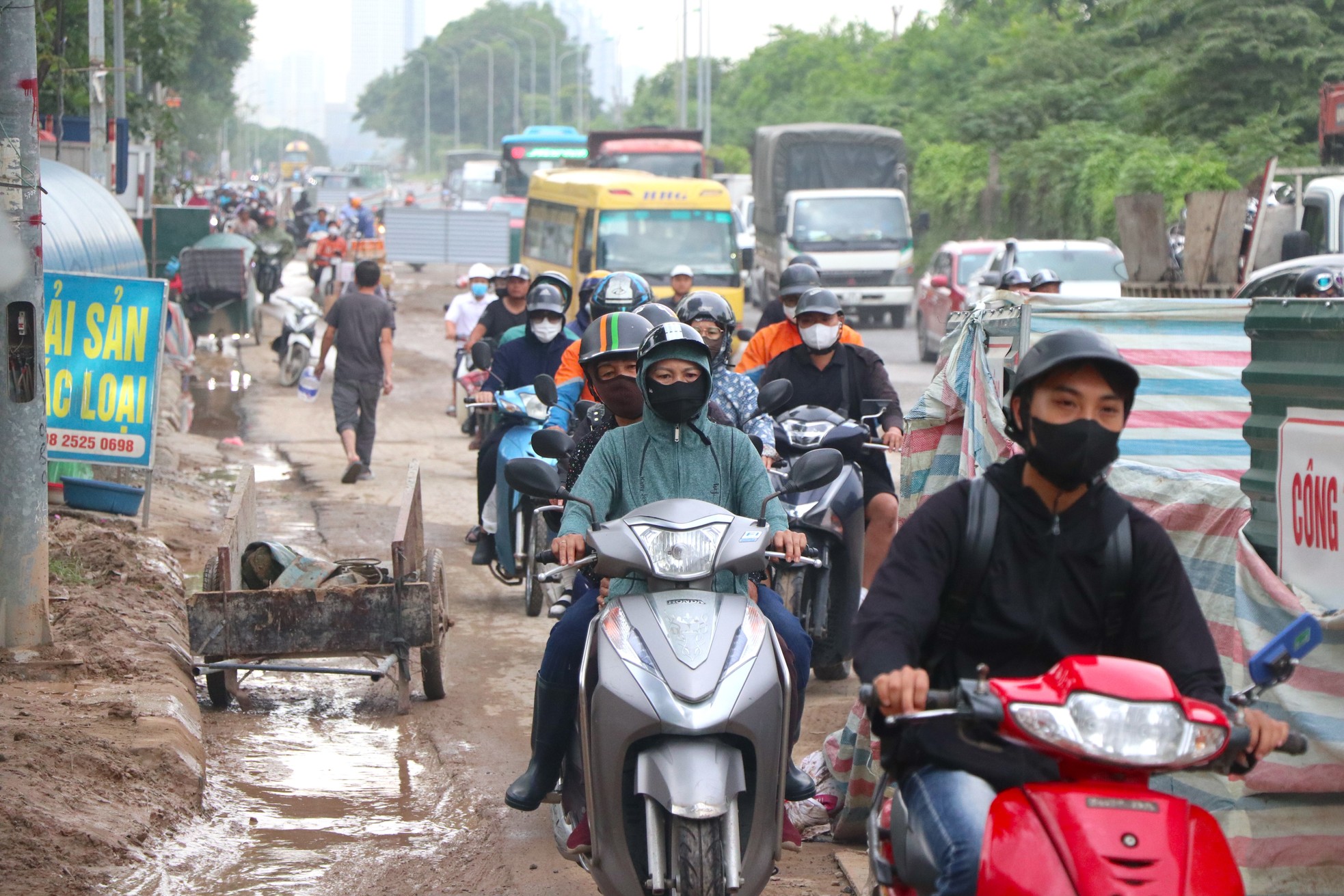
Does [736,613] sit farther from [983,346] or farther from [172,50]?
[172,50]

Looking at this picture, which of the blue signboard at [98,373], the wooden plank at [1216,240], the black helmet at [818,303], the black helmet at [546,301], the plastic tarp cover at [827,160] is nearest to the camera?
the black helmet at [818,303]

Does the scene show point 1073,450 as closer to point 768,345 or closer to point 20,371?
point 20,371

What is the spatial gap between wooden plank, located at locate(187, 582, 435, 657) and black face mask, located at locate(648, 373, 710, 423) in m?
2.31

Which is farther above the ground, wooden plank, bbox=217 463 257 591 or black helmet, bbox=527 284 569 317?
black helmet, bbox=527 284 569 317

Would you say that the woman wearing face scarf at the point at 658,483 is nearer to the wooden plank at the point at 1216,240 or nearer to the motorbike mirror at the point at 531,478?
the motorbike mirror at the point at 531,478

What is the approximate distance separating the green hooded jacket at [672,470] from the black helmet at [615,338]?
627 millimetres

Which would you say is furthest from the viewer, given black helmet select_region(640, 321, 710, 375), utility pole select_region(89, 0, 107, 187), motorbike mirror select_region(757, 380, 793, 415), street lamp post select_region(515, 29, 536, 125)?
street lamp post select_region(515, 29, 536, 125)

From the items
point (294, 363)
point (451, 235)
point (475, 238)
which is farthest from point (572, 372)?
point (451, 235)

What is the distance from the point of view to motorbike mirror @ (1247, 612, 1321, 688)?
2688 millimetres

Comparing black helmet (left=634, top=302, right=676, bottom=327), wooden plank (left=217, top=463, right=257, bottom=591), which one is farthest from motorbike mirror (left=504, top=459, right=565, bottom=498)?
wooden plank (left=217, top=463, right=257, bottom=591)

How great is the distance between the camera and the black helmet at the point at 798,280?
28.2 ft

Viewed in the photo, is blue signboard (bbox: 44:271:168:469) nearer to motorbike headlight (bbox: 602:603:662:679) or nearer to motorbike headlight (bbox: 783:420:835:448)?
motorbike headlight (bbox: 783:420:835:448)

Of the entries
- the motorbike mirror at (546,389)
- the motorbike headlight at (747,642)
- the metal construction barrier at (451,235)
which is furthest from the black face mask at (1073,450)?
the metal construction barrier at (451,235)

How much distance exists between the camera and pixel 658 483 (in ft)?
14.9
